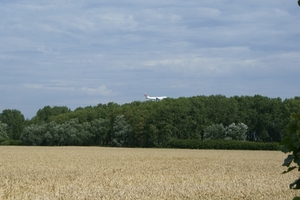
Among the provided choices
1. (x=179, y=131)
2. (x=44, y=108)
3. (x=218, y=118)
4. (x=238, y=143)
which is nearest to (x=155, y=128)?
(x=179, y=131)

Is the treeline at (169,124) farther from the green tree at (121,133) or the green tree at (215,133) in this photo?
the green tree at (215,133)

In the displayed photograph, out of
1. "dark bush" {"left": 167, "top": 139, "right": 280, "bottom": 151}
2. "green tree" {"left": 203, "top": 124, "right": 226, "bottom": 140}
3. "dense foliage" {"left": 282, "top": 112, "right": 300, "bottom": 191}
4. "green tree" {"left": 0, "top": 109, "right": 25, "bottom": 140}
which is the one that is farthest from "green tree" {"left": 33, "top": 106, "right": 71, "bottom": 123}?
"dense foliage" {"left": 282, "top": 112, "right": 300, "bottom": 191}

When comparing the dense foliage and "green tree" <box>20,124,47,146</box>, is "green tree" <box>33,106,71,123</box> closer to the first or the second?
"green tree" <box>20,124,47,146</box>

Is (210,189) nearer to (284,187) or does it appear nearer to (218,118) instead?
(284,187)

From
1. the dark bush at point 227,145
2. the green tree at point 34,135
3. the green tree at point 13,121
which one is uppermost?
the green tree at point 13,121

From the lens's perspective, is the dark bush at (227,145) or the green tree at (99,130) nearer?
the dark bush at (227,145)

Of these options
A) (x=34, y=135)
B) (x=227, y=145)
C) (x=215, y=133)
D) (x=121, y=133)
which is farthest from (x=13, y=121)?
(x=227, y=145)

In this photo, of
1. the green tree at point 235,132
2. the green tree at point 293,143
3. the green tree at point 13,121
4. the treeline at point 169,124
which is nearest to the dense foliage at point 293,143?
the green tree at point 293,143

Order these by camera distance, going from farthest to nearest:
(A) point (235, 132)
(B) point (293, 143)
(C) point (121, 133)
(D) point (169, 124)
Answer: (C) point (121, 133) < (D) point (169, 124) < (A) point (235, 132) < (B) point (293, 143)

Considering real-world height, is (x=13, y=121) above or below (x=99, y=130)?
above

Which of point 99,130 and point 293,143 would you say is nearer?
point 293,143

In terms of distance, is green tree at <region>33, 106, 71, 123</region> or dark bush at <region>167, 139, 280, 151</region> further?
green tree at <region>33, 106, 71, 123</region>

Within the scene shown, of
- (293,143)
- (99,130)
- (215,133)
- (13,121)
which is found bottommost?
(293,143)

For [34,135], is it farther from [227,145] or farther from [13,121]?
[13,121]
